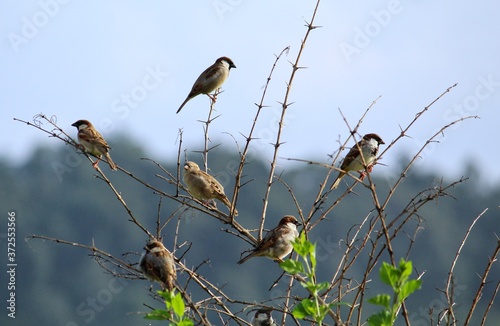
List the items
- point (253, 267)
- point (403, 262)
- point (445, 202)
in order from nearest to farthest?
1. point (403, 262)
2. point (253, 267)
3. point (445, 202)

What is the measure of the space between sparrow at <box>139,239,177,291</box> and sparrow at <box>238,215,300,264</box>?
0.95 m

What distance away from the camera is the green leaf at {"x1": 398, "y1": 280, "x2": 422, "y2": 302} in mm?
2902

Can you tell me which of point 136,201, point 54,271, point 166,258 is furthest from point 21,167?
point 166,258

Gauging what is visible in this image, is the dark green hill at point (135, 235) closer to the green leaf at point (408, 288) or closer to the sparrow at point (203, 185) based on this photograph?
the sparrow at point (203, 185)

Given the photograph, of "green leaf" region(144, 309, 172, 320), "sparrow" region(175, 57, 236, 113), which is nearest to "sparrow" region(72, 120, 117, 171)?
"sparrow" region(175, 57, 236, 113)

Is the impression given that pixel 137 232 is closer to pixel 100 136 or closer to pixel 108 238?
pixel 108 238

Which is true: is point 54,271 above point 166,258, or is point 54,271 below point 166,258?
below

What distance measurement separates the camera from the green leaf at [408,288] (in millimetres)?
2902

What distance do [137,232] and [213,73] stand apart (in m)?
43.2

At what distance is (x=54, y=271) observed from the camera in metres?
45.8

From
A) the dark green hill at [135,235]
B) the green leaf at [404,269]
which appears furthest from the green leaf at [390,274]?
the dark green hill at [135,235]

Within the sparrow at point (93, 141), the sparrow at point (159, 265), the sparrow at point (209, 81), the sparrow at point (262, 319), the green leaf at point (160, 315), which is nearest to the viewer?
the green leaf at point (160, 315)

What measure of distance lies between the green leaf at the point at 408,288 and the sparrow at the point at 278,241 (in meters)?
2.83

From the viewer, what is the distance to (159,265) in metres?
4.90
